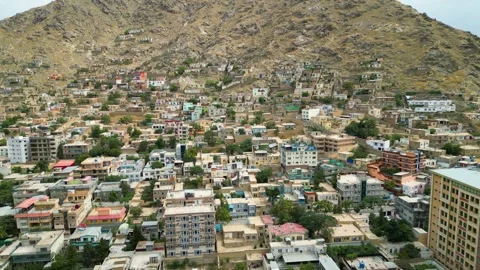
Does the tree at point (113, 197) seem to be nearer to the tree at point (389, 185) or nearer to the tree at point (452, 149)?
the tree at point (389, 185)

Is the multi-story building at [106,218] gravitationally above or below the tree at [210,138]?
below

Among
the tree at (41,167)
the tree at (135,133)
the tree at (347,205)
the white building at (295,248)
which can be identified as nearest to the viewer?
the white building at (295,248)

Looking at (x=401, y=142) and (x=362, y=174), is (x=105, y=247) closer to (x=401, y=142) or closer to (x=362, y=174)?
(x=362, y=174)

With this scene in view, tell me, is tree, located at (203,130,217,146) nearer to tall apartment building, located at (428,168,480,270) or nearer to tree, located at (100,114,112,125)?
tree, located at (100,114,112,125)

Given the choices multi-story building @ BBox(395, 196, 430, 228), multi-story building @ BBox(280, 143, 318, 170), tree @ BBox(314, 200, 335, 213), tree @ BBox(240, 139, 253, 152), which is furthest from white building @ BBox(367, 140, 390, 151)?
tree @ BBox(314, 200, 335, 213)

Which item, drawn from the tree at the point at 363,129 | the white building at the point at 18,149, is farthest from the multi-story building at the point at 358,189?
the white building at the point at 18,149

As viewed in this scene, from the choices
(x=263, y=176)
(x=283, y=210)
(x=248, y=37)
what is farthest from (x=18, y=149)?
(x=248, y=37)
